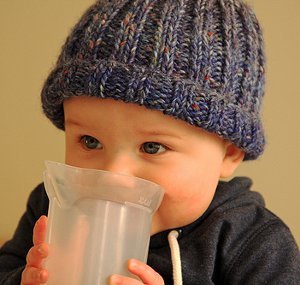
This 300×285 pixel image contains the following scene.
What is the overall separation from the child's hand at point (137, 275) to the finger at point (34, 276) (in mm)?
82

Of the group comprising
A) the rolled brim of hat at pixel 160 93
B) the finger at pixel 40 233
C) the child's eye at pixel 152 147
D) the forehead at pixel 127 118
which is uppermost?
the rolled brim of hat at pixel 160 93

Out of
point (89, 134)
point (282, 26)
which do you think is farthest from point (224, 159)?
point (282, 26)

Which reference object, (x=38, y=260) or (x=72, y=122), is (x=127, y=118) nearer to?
(x=72, y=122)

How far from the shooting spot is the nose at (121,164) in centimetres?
72

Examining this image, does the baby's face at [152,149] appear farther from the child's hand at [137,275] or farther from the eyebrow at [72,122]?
the child's hand at [137,275]

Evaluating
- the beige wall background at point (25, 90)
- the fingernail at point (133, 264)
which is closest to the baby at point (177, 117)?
the fingernail at point (133, 264)

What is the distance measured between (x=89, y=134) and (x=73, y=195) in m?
0.16

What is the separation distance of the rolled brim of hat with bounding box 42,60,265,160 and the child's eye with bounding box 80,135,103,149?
0.23ft

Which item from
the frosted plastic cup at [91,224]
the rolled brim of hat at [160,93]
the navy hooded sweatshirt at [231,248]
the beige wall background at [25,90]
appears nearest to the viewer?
the frosted plastic cup at [91,224]

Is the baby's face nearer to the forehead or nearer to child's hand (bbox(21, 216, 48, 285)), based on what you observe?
the forehead

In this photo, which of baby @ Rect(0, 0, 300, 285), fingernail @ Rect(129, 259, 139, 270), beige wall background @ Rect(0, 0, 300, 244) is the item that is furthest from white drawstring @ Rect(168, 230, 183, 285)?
beige wall background @ Rect(0, 0, 300, 244)

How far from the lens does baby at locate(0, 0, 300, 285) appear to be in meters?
0.71

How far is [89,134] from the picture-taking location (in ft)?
2.49

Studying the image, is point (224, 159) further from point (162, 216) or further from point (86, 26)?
point (86, 26)
